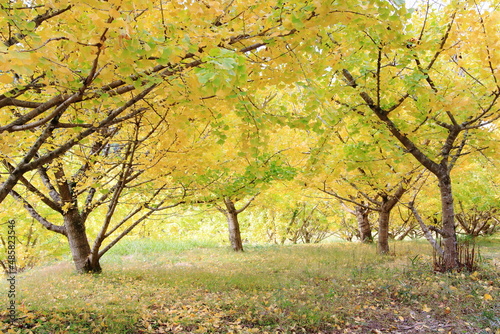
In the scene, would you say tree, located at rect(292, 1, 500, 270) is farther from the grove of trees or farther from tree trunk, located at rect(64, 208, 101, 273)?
tree trunk, located at rect(64, 208, 101, 273)

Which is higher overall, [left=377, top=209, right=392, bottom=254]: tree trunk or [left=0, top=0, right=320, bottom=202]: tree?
[left=0, top=0, right=320, bottom=202]: tree

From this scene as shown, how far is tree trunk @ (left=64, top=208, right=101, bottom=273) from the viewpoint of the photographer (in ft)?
25.7

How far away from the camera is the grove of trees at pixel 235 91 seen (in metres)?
2.38

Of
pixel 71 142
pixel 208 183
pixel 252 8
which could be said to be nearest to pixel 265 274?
pixel 208 183

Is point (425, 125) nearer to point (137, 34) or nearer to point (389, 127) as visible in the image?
point (389, 127)

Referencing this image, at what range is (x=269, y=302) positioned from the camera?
17.8 ft

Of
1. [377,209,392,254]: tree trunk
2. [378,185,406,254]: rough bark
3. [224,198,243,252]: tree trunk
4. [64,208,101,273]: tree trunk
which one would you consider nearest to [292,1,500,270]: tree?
[378,185,406,254]: rough bark

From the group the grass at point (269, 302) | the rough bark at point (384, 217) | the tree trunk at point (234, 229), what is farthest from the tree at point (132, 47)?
the tree trunk at point (234, 229)

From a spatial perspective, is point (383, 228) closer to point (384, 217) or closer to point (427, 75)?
point (384, 217)

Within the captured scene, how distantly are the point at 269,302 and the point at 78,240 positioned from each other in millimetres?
5217

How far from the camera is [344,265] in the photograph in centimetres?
881

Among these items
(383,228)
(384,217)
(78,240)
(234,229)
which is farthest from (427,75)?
(234,229)

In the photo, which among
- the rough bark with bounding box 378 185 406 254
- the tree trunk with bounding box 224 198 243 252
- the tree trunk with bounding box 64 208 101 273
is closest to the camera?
the tree trunk with bounding box 64 208 101 273

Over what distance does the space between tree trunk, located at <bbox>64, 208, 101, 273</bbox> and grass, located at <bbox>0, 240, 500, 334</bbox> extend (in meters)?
0.41
